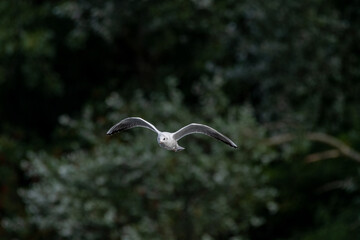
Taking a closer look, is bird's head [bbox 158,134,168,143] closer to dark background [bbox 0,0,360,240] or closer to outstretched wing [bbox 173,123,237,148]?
outstretched wing [bbox 173,123,237,148]

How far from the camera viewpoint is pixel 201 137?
35.5ft

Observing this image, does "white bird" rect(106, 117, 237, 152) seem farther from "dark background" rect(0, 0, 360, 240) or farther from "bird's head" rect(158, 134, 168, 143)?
"dark background" rect(0, 0, 360, 240)

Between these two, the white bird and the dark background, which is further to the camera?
the dark background

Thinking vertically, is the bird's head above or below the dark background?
below

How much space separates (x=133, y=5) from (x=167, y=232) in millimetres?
3838

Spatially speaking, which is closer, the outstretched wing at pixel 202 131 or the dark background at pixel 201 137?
the outstretched wing at pixel 202 131

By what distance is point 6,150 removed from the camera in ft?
45.9

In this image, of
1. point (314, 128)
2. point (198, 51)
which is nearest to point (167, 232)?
point (314, 128)

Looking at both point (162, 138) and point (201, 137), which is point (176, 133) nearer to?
point (162, 138)

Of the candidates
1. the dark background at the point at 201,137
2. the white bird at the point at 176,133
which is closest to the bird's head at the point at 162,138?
the white bird at the point at 176,133

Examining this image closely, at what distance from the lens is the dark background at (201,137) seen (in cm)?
1062

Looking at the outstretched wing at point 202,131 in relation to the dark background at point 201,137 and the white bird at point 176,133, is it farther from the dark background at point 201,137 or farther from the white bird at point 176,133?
the dark background at point 201,137

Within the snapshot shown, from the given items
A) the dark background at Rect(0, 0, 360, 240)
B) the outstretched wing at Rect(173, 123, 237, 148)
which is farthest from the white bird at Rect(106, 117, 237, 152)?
the dark background at Rect(0, 0, 360, 240)

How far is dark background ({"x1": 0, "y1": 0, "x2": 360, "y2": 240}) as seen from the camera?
34.8 ft
